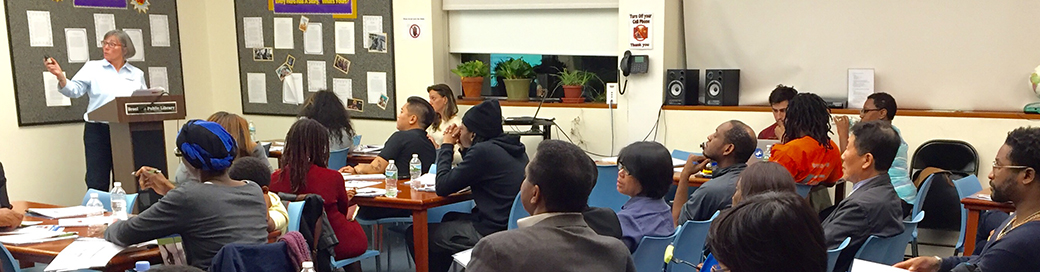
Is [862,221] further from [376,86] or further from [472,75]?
[376,86]

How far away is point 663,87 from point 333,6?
288 centimetres

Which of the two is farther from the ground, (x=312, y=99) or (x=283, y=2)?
(x=283, y=2)

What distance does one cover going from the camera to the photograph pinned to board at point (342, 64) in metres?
7.38

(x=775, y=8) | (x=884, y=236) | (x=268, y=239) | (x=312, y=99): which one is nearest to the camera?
(x=884, y=236)

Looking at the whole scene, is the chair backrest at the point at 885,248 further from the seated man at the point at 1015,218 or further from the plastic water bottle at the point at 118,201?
the plastic water bottle at the point at 118,201

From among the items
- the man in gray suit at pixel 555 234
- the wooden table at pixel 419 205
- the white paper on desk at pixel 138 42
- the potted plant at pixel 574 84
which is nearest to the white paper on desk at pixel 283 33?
the white paper on desk at pixel 138 42

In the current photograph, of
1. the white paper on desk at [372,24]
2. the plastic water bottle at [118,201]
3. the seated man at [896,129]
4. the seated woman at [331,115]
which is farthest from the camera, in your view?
the white paper on desk at [372,24]

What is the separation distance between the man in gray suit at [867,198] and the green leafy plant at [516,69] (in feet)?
12.9

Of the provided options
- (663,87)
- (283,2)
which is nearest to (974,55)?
(663,87)

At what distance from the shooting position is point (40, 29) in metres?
6.36

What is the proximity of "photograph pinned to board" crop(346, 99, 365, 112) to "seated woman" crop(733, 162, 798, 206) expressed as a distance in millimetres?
4968

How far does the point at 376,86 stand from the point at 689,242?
4.66 m

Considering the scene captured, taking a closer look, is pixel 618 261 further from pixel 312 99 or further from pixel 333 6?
pixel 333 6

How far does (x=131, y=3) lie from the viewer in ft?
23.0
